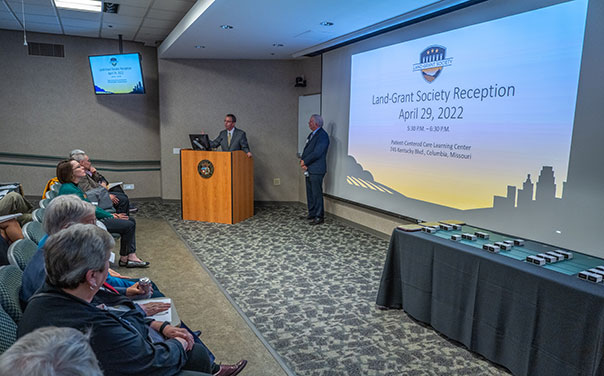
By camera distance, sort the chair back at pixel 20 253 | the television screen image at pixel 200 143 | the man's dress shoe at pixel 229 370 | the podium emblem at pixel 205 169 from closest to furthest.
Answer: the chair back at pixel 20 253
the man's dress shoe at pixel 229 370
the podium emblem at pixel 205 169
the television screen image at pixel 200 143

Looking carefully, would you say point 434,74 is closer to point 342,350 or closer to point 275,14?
point 275,14

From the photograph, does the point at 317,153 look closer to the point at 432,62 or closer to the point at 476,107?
the point at 432,62

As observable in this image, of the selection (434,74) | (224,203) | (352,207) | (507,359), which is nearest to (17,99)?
(224,203)

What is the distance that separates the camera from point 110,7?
5246 millimetres

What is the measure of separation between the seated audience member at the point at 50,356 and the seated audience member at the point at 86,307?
55cm

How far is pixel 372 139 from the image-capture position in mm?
5227

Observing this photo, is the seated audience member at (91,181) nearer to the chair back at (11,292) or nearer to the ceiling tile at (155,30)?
the ceiling tile at (155,30)

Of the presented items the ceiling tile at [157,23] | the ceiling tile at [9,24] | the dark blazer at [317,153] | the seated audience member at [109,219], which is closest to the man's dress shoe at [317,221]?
the dark blazer at [317,153]

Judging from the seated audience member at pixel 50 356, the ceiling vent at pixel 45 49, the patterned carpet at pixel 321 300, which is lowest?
the patterned carpet at pixel 321 300

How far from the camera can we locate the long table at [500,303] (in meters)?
2.00

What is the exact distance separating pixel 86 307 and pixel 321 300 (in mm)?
2331

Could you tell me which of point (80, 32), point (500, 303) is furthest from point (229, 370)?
point (80, 32)

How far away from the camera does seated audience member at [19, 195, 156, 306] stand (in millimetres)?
1729

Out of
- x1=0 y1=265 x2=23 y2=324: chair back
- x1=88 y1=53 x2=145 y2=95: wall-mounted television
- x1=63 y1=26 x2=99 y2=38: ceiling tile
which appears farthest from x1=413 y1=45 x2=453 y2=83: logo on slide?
x1=63 y1=26 x2=99 y2=38: ceiling tile
